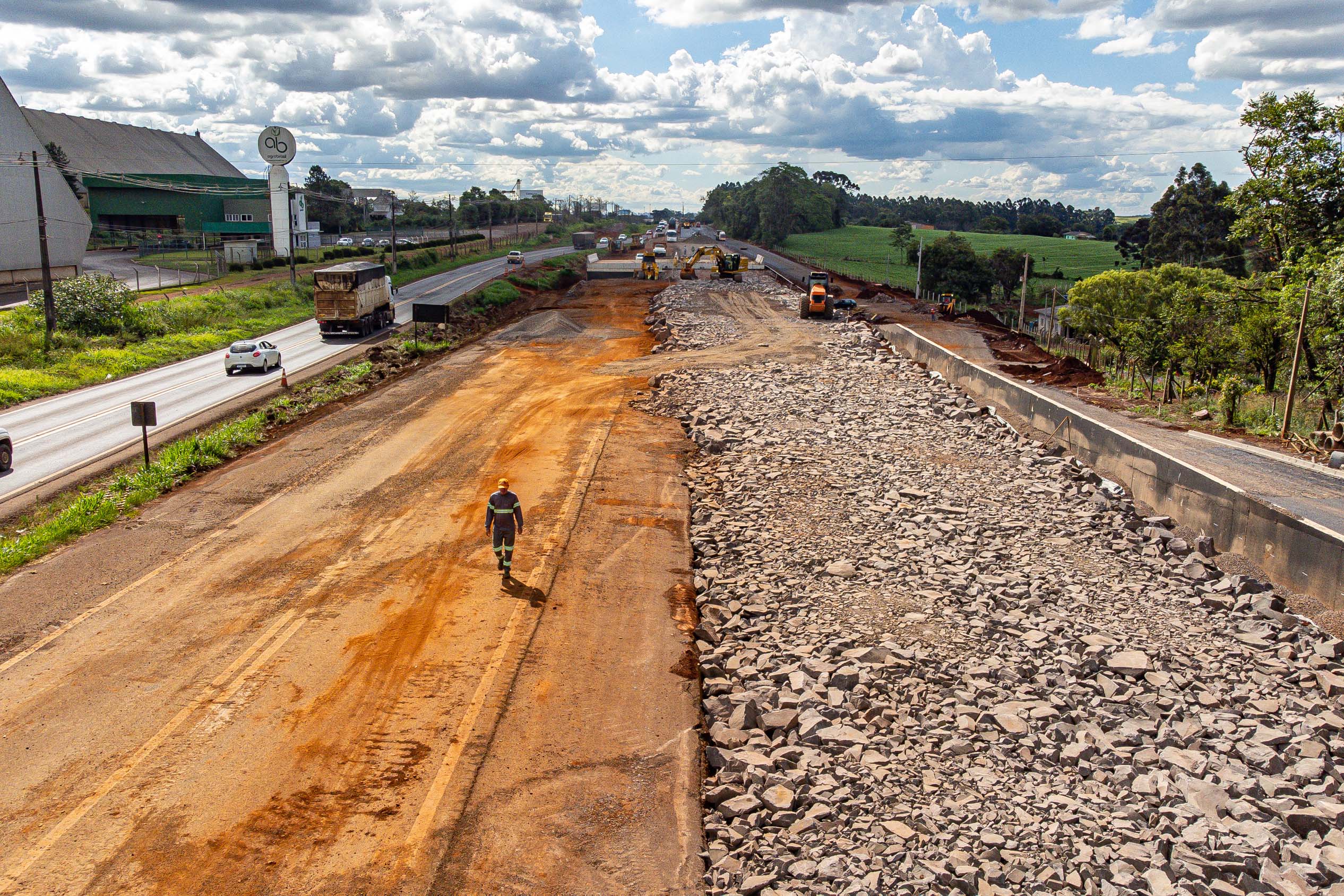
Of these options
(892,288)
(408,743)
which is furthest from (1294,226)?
(892,288)

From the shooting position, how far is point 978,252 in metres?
145

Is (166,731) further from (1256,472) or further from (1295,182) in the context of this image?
(1295,182)

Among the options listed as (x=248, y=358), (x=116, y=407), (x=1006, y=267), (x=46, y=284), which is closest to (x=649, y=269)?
(x=1006, y=267)

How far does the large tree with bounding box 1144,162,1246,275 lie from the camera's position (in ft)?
281

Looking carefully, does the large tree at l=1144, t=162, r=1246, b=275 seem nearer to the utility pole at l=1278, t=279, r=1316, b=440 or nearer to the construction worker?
the utility pole at l=1278, t=279, r=1316, b=440

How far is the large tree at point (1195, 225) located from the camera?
85.6m

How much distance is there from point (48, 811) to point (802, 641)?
10.3 metres

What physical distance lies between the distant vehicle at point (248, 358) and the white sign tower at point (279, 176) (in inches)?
1144

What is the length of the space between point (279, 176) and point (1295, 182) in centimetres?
9905

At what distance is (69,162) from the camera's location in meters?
107

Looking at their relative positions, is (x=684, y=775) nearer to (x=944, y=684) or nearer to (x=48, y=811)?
(x=944, y=684)

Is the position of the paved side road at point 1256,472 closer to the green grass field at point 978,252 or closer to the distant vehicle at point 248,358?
the distant vehicle at point 248,358

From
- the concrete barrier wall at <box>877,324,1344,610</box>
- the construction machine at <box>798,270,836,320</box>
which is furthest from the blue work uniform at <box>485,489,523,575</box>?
the construction machine at <box>798,270,836,320</box>

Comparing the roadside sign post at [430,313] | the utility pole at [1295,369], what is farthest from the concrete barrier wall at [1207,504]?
the roadside sign post at [430,313]
